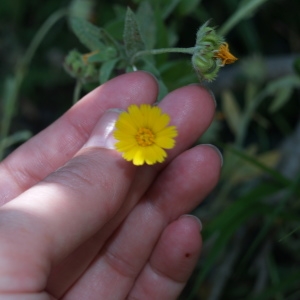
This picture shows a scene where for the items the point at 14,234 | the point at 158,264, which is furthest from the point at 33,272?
the point at 158,264

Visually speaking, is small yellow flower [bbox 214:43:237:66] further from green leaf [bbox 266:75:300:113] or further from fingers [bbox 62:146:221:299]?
green leaf [bbox 266:75:300:113]

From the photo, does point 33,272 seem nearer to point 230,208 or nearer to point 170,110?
point 170,110

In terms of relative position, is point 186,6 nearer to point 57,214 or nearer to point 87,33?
point 87,33

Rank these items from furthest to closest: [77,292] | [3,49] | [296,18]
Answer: [3,49] < [296,18] < [77,292]

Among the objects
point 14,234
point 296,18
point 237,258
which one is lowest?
point 237,258

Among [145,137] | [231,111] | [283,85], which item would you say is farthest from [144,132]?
[231,111]

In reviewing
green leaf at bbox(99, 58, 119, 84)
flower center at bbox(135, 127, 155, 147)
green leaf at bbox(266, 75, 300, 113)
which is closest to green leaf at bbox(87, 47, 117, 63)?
green leaf at bbox(99, 58, 119, 84)
